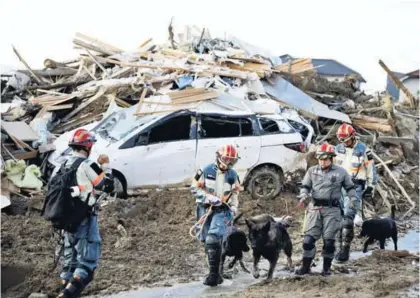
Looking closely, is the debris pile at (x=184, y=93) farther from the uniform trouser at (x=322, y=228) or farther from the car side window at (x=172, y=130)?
the uniform trouser at (x=322, y=228)

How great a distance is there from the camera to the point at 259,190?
13.1m

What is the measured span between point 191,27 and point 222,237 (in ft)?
44.8

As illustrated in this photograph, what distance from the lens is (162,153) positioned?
12.5 metres

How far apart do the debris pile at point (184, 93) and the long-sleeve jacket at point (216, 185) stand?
574 cm

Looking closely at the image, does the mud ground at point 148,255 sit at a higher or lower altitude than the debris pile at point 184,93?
lower

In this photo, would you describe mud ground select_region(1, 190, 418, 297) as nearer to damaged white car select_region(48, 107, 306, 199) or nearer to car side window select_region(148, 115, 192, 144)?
damaged white car select_region(48, 107, 306, 199)

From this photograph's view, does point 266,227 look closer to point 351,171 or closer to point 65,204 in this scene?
point 351,171

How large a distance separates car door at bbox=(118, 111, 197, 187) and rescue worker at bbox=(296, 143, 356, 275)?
182 inches

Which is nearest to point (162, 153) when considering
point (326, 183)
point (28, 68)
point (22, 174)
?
point (22, 174)

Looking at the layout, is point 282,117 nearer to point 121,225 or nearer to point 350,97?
point 121,225

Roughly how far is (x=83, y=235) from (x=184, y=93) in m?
8.05

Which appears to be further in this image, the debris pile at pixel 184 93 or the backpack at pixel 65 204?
the debris pile at pixel 184 93

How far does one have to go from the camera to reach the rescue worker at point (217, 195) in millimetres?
7754

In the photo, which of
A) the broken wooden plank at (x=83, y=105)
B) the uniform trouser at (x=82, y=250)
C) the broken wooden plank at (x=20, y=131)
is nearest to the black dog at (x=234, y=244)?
the uniform trouser at (x=82, y=250)
